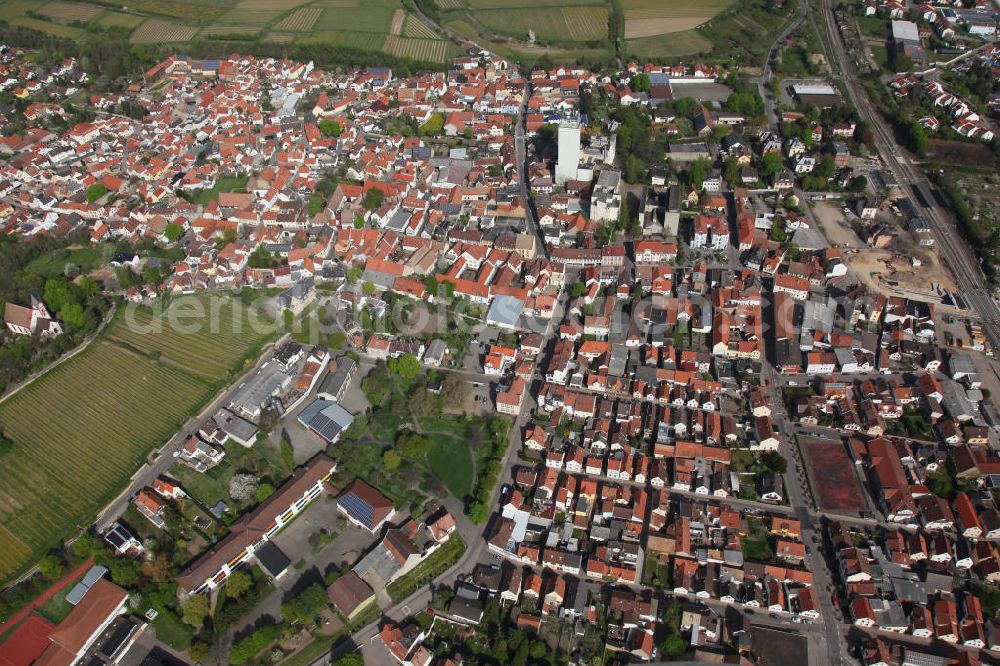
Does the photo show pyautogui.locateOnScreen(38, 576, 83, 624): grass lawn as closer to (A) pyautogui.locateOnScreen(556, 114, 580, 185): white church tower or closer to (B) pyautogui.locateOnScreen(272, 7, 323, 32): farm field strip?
(A) pyautogui.locateOnScreen(556, 114, 580, 185): white church tower

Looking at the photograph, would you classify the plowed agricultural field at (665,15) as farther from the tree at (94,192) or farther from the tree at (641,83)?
the tree at (94,192)

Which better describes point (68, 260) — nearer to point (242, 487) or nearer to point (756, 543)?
point (242, 487)

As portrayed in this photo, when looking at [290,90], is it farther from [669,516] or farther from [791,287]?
[669,516]

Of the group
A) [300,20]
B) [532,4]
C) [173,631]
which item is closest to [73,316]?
[173,631]

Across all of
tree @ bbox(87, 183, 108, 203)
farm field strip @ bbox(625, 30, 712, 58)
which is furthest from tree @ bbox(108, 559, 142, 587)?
farm field strip @ bbox(625, 30, 712, 58)

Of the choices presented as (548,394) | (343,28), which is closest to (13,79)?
(343,28)
